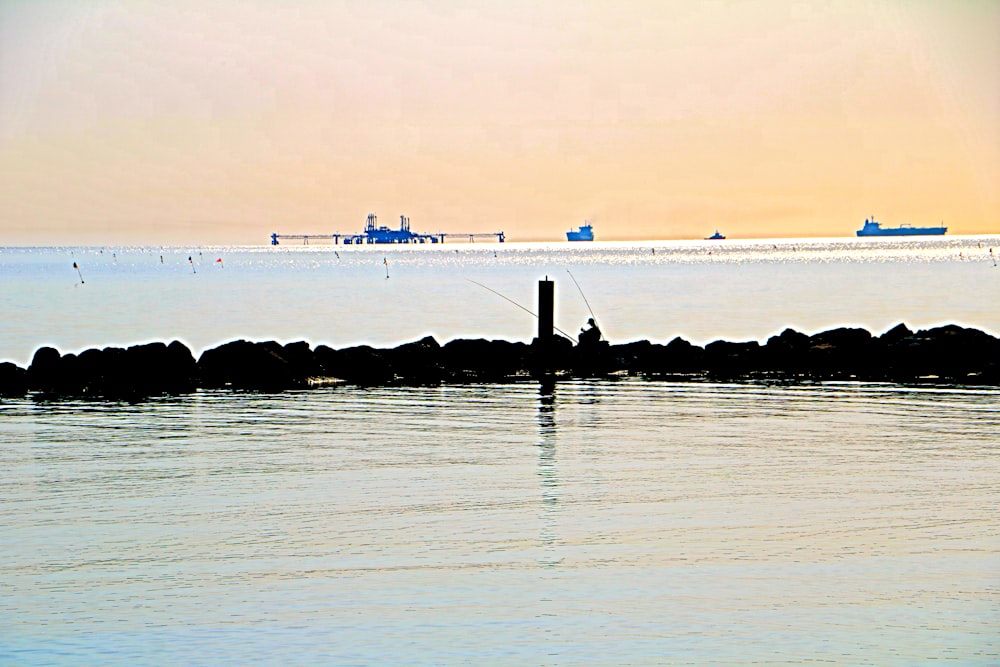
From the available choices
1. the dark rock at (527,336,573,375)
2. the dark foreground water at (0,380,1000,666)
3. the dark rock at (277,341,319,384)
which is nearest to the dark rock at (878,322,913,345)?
the dark rock at (527,336,573,375)

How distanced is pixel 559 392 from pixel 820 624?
59.7 ft

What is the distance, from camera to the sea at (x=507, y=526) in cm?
1155

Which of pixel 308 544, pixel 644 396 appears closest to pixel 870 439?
pixel 644 396

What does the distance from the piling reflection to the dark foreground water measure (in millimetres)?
64

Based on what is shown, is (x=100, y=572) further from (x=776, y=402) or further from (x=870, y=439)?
(x=776, y=402)

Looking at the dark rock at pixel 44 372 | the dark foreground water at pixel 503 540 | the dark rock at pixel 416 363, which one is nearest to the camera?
the dark foreground water at pixel 503 540

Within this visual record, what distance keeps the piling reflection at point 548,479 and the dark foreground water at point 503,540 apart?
0.21 feet

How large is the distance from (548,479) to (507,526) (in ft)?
10.4

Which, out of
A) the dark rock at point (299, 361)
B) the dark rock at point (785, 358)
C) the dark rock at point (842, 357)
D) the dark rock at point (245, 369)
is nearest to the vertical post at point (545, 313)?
the dark rock at point (785, 358)

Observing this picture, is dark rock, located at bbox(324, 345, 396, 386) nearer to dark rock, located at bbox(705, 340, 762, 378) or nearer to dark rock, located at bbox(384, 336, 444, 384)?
dark rock, located at bbox(384, 336, 444, 384)

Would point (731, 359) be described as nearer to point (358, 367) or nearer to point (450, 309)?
point (358, 367)

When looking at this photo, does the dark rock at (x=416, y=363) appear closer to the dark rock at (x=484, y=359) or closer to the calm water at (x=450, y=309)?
the dark rock at (x=484, y=359)

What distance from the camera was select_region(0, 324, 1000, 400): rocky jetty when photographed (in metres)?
30.9

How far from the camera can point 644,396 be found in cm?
2881
